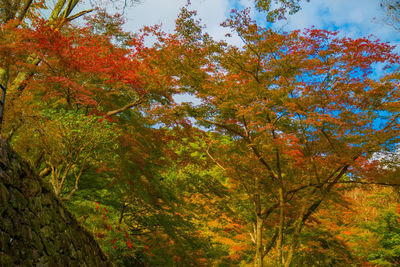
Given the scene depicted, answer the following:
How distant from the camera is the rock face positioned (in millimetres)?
2037

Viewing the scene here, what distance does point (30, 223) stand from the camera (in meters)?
2.36

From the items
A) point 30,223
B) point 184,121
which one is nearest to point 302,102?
point 184,121

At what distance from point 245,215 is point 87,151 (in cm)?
675

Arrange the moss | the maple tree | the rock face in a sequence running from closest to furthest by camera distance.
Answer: the moss < the rock face < the maple tree

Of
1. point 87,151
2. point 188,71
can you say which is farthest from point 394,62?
point 87,151

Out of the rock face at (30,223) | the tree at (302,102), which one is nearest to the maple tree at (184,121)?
the tree at (302,102)

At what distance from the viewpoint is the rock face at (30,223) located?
204 centimetres

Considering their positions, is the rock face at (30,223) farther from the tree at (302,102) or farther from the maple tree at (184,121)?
the tree at (302,102)

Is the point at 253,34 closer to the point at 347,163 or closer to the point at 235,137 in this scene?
the point at 235,137

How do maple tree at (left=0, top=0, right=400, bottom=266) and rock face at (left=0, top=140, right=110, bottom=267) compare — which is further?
maple tree at (left=0, top=0, right=400, bottom=266)

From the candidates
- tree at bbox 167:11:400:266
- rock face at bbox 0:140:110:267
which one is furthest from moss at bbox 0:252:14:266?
tree at bbox 167:11:400:266

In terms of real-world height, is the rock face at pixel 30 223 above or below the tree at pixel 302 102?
below

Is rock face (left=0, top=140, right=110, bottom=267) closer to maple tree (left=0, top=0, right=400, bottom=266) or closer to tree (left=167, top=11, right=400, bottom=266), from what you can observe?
maple tree (left=0, top=0, right=400, bottom=266)

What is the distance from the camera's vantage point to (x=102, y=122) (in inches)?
193
